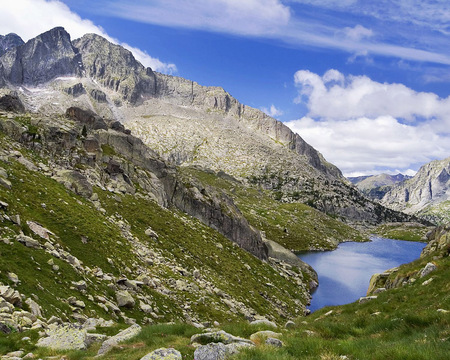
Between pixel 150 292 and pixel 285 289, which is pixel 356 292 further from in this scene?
pixel 150 292

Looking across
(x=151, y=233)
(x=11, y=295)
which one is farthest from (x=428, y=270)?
(x=151, y=233)

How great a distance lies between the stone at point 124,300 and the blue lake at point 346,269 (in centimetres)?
5941

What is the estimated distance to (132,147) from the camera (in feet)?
272

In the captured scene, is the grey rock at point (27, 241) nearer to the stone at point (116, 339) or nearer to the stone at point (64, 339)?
the stone at point (64, 339)

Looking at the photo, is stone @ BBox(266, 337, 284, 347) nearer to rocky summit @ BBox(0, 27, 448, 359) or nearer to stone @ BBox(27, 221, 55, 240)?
rocky summit @ BBox(0, 27, 448, 359)

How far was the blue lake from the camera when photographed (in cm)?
8706

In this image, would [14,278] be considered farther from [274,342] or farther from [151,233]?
[151,233]

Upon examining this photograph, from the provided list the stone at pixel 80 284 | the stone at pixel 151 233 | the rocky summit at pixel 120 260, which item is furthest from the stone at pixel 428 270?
the stone at pixel 151 233

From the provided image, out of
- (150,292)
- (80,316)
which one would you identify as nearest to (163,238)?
(150,292)

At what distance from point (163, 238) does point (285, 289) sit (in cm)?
3835

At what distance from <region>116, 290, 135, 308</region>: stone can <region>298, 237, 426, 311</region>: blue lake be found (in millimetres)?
59410

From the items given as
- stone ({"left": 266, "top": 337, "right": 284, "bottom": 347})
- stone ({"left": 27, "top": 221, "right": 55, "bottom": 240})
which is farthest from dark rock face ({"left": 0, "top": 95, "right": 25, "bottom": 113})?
stone ({"left": 266, "top": 337, "right": 284, "bottom": 347})

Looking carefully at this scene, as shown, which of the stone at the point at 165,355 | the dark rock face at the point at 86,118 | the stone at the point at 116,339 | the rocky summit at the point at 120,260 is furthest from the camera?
the dark rock face at the point at 86,118

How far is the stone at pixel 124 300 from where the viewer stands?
28.8 meters
